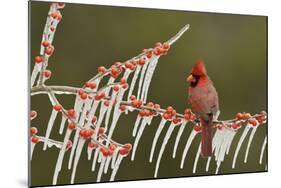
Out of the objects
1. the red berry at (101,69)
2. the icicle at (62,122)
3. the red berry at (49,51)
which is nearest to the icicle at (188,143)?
the red berry at (101,69)

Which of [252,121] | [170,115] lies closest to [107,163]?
[170,115]

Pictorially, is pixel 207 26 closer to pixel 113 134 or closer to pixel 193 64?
pixel 193 64

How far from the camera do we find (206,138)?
4.59 m

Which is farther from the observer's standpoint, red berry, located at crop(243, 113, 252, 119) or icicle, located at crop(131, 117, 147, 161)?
red berry, located at crop(243, 113, 252, 119)

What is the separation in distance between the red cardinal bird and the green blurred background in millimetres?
60

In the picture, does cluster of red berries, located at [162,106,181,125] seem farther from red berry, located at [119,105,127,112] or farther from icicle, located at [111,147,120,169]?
icicle, located at [111,147,120,169]

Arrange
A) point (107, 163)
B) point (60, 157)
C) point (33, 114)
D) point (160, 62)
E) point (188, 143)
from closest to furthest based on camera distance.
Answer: point (33, 114) < point (60, 157) < point (107, 163) < point (160, 62) < point (188, 143)

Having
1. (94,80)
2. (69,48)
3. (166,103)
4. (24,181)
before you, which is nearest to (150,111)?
(166,103)

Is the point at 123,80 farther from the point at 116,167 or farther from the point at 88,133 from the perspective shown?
the point at 116,167

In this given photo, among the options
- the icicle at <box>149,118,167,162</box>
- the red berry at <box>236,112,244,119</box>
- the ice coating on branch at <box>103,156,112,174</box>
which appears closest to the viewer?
the ice coating on branch at <box>103,156,112,174</box>

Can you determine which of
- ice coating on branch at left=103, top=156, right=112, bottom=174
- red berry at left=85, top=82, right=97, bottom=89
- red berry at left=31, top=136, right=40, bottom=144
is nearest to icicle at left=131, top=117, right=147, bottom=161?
ice coating on branch at left=103, top=156, right=112, bottom=174

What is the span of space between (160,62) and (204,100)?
541 mm

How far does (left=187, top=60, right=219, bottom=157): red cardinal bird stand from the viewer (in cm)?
450

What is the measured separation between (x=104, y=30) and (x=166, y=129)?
3.39ft
